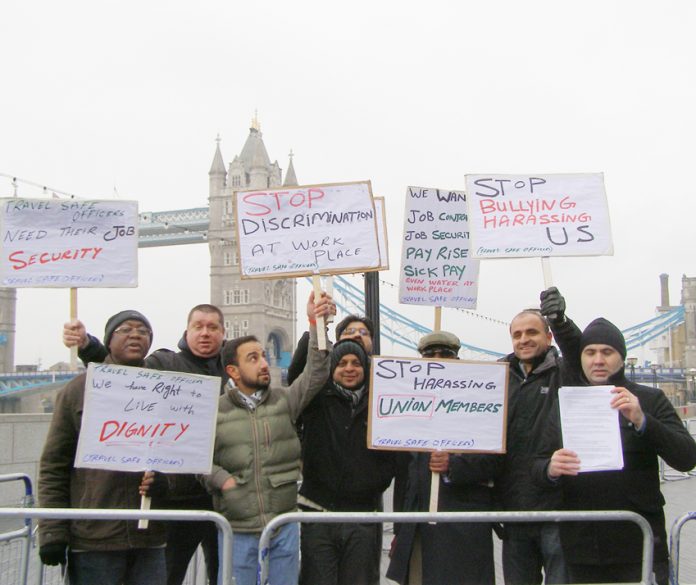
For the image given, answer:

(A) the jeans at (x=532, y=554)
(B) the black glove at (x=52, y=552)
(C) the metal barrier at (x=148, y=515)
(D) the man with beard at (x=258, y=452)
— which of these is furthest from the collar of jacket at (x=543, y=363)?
(B) the black glove at (x=52, y=552)

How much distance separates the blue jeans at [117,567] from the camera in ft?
11.7

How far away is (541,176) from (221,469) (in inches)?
94.5

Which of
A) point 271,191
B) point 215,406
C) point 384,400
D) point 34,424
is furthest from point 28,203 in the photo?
point 34,424

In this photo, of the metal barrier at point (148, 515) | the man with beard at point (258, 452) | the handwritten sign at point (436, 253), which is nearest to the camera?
the metal barrier at point (148, 515)

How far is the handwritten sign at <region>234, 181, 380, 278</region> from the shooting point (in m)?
4.36

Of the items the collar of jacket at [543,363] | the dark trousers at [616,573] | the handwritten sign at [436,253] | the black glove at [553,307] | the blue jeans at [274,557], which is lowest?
the dark trousers at [616,573]

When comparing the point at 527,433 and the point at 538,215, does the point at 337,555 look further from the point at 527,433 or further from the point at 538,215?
the point at 538,215

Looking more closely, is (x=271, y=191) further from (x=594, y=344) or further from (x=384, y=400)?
(x=594, y=344)

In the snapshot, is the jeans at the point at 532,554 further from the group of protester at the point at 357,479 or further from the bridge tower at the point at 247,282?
the bridge tower at the point at 247,282

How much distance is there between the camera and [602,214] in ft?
14.4

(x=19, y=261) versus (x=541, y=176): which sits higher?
(x=541, y=176)

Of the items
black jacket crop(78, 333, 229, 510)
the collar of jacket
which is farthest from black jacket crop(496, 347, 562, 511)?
black jacket crop(78, 333, 229, 510)

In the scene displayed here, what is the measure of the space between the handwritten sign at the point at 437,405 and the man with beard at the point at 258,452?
0.34 metres

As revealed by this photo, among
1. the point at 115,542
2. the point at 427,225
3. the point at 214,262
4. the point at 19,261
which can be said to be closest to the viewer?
the point at 115,542
